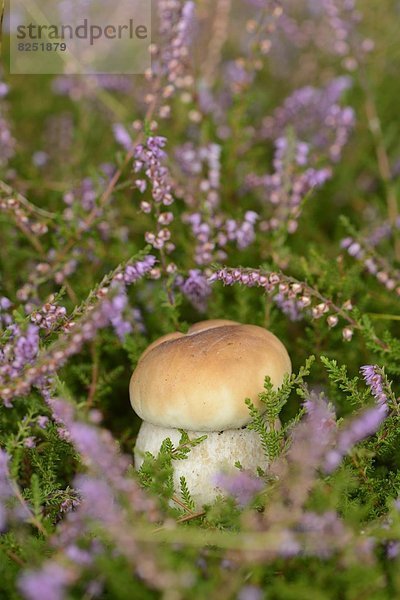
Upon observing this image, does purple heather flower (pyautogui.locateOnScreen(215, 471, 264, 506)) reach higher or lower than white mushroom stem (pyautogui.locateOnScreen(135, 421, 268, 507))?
higher

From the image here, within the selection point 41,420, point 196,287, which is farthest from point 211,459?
point 196,287

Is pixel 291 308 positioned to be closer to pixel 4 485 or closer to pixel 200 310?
pixel 200 310

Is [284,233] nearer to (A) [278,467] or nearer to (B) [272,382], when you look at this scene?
(B) [272,382]

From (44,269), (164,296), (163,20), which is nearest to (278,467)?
(164,296)

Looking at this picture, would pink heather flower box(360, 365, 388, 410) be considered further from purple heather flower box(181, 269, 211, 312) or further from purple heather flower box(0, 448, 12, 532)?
purple heather flower box(0, 448, 12, 532)

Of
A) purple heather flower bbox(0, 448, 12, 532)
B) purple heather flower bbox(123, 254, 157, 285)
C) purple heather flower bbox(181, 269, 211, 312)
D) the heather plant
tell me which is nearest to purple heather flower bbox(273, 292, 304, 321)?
the heather plant

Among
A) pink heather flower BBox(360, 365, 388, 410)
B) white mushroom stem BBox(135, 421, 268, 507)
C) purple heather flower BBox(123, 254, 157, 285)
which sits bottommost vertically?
white mushroom stem BBox(135, 421, 268, 507)
